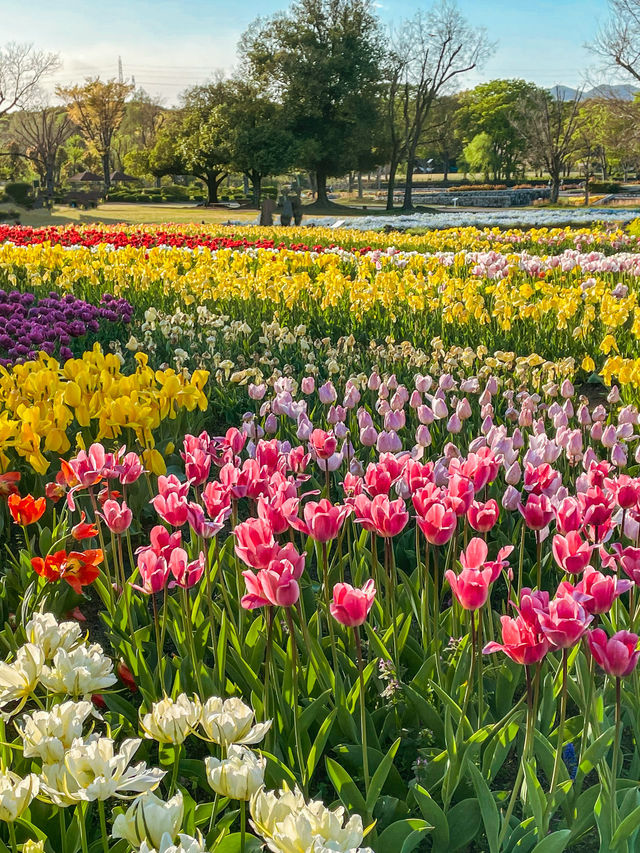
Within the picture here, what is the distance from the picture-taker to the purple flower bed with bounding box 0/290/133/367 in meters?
4.91

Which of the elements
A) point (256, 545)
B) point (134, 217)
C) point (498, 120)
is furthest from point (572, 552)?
point (498, 120)

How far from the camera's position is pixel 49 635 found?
1485mm

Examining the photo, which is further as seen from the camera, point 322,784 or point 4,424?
point 4,424

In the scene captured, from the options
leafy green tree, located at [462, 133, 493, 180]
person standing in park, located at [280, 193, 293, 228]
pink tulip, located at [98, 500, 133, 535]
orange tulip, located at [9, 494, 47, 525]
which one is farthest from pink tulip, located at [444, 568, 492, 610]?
leafy green tree, located at [462, 133, 493, 180]

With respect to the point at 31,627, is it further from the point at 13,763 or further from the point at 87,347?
the point at 87,347

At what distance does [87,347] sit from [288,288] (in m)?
1.98

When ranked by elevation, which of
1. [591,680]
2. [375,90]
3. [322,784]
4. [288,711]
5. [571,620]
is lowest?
[322,784]

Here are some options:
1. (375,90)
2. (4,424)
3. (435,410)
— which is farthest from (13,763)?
(375,90)

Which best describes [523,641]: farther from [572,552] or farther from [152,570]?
[152,570]

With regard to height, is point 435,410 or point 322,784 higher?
point 435,410

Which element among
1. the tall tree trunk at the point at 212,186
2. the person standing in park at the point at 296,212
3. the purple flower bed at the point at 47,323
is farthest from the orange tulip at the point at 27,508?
the tall tree trunk at the point at 212,186

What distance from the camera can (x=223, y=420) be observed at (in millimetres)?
5117

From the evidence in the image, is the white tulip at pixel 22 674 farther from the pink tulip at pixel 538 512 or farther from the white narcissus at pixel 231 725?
the pink tulip at pixel 538 512

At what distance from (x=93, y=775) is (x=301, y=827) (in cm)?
34
